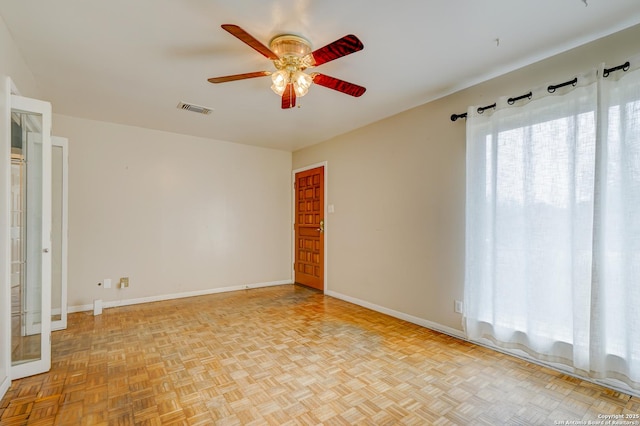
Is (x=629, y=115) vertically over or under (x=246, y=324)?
over

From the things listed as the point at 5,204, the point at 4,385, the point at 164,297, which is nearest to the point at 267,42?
the point at 5,204

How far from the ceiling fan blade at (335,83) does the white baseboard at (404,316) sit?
248 cm

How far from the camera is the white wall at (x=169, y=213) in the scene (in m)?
3.96

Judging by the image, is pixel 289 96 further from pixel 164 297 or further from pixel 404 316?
pixel 164 297

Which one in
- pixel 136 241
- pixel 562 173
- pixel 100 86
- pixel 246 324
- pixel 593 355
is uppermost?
pixel 100 86

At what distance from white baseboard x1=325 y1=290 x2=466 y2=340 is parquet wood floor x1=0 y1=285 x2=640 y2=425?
0.10 metres

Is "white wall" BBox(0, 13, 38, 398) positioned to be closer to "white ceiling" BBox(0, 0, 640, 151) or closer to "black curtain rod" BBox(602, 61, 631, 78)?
"white ceiling" BBox(0, 0, 640, 151)

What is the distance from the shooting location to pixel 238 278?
5.11 m

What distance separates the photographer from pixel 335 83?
235 centimetres

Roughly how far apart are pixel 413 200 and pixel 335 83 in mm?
1725

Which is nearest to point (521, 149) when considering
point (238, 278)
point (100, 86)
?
point (100, 86)

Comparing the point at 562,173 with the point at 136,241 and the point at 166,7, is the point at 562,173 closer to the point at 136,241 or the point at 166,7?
the point at 166,7

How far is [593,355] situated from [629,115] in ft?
5.35

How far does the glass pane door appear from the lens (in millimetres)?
2244
